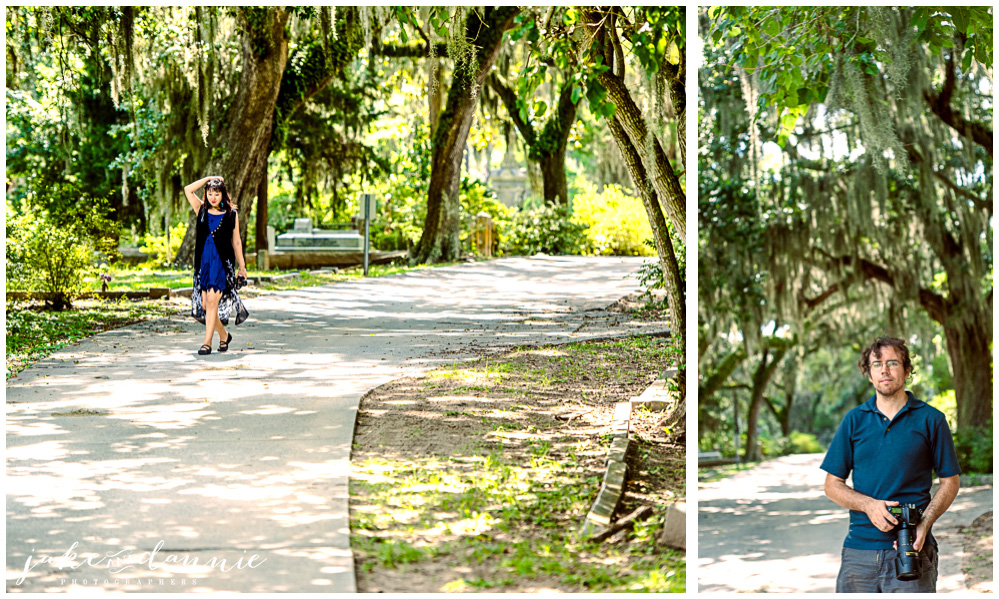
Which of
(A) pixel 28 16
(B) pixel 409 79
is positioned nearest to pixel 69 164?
(B) pixel 409 79

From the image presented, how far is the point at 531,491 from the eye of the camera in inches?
164

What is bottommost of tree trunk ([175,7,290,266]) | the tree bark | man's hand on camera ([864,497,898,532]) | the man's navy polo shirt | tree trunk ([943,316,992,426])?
tree trunk ([943,316,992,426])

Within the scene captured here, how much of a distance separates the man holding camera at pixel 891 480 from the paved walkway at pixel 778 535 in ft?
10.0

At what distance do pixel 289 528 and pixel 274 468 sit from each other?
0.70 meters

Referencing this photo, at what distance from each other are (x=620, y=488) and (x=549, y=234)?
49.6ft

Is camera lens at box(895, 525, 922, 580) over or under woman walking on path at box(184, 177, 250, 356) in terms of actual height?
under

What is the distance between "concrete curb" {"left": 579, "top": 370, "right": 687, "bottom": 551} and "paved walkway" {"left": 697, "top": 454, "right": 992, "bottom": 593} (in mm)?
1764

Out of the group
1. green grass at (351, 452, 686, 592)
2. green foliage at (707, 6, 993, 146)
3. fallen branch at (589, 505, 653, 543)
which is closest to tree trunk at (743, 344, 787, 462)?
green foliage at (707, 6, 993, 146)

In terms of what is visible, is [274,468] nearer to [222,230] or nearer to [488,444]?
[488,444]

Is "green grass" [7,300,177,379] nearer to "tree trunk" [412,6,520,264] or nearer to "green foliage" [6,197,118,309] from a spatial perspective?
"green foliage" [6,197,118,309]

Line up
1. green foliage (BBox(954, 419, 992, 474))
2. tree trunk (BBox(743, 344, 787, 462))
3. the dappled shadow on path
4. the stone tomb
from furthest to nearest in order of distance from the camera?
1. the stone tomb
2. tree trunk (BBox(743, 344, 787, 462))
3. green foliage (BBox(954, 419, 992, 474))
4. the dappled shadow on path

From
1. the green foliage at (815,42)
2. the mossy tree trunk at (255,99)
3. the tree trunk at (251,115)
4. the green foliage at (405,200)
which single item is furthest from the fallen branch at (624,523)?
the green foliage at (405,200)

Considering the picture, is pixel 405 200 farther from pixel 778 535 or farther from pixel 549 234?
pixel 778 535

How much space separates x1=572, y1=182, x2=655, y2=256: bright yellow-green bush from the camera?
Result: 18969mm
